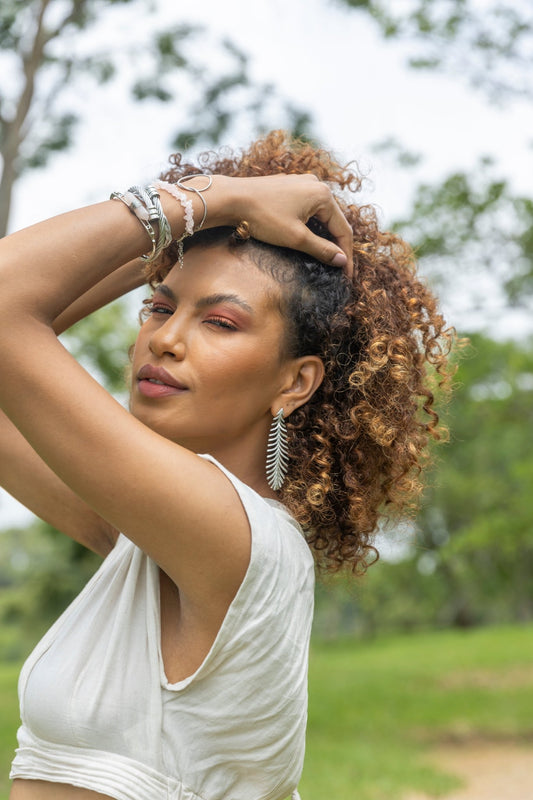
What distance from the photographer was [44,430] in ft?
5.48

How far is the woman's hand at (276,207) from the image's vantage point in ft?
6.37

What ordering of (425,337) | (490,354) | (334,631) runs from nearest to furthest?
(425,337), (490,354), (334,631)

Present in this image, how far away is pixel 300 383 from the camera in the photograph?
2.21 metres

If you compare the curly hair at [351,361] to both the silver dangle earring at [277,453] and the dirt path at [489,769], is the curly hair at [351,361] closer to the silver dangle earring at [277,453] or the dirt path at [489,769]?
the silver dangle earring at [277,453]

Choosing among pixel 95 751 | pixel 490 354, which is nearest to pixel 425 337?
pixel 95 751

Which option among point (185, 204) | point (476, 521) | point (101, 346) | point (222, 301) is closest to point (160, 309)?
point (222, 301)

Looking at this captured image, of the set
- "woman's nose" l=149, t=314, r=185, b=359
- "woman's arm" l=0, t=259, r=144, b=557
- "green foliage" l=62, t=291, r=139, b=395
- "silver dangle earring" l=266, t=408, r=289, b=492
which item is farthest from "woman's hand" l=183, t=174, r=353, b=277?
"green foliage" l=62, t=291, r=139, b=395

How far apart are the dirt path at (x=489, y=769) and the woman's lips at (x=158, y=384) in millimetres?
7907

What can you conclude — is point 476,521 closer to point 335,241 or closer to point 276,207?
point 335,241

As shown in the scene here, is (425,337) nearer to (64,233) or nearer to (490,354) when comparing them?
(64,233)

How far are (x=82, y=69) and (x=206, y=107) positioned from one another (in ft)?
4.35

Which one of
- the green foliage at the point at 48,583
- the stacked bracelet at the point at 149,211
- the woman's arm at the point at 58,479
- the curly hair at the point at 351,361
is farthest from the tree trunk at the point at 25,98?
the green foliage at the point at 48,583

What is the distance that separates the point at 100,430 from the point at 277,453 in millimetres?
607

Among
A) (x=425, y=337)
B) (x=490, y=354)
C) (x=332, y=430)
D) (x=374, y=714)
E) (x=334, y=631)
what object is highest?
(x=425, y=337)
